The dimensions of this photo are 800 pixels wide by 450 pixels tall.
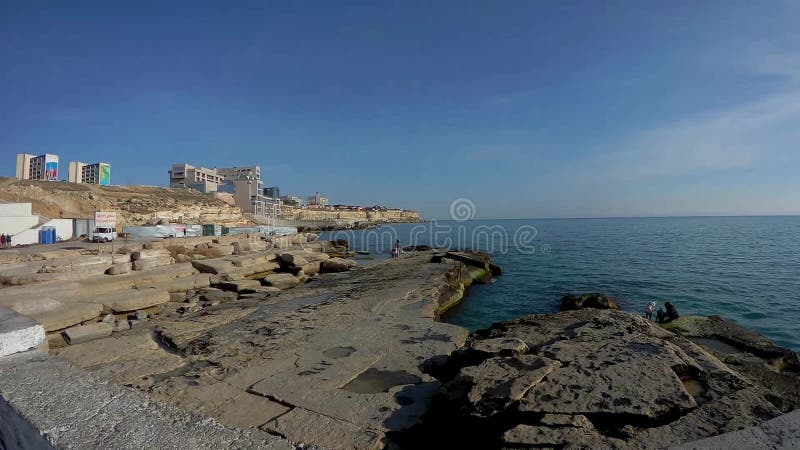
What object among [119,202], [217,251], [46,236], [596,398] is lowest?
[217,251]

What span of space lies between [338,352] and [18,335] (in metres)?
4.71

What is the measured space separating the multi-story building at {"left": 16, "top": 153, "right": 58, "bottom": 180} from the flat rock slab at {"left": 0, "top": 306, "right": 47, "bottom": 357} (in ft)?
198

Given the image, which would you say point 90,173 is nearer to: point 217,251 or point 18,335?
point 217,251

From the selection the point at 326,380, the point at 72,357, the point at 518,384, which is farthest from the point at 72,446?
the point at 72,357

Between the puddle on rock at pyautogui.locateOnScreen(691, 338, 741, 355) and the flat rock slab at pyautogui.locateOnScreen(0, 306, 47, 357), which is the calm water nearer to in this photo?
the puddle on rock at pyautogui.locateOnScreen(691, 338, 741, 355)

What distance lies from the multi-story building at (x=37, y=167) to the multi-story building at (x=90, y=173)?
16.3ft

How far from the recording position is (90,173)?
6394cm

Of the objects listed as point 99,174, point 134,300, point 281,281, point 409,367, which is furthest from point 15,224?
point 99,174

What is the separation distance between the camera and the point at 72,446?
1628mm

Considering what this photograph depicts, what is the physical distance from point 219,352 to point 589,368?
6.23m

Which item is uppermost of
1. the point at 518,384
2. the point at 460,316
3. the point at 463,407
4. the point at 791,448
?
the point at 791,448

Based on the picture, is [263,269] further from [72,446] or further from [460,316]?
[72,446]

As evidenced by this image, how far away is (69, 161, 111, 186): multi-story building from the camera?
59.6m

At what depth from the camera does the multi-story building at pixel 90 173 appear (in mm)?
59625
